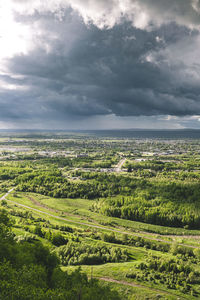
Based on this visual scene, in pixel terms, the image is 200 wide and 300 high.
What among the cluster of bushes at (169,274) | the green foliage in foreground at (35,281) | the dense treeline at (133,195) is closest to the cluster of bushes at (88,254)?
the cluster of bushes at (169,274)

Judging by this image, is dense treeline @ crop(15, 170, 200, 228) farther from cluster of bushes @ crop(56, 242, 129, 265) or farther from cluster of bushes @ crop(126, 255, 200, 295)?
cluster of bushes @ crop(126, 255, 200, 295)

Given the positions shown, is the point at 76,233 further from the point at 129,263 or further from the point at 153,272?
the point at 153,272

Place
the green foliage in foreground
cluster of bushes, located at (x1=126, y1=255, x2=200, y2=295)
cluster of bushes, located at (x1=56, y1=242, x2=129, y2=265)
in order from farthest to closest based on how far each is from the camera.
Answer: cluster of bushes, located at (x1=56, y1=242, x2=129, y2=265)
cluster of bushes, located at (x1=126, y1=255, x2=200, y2=295)
the green foliage in foreground

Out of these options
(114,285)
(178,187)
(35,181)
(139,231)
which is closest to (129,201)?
(139,231)

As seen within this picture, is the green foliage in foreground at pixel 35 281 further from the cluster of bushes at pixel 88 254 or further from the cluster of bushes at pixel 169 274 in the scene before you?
the cluster of bushes at pixel 169 274

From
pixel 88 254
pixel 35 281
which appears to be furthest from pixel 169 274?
pixel 35 281

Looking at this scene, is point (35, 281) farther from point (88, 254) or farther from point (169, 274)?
point (169, 274)

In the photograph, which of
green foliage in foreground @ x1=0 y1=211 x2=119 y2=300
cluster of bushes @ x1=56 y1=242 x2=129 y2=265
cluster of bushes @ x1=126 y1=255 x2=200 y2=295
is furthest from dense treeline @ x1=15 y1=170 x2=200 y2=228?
green foliage in foreground @ x1=0 y1=211 x2=119 y2=300
